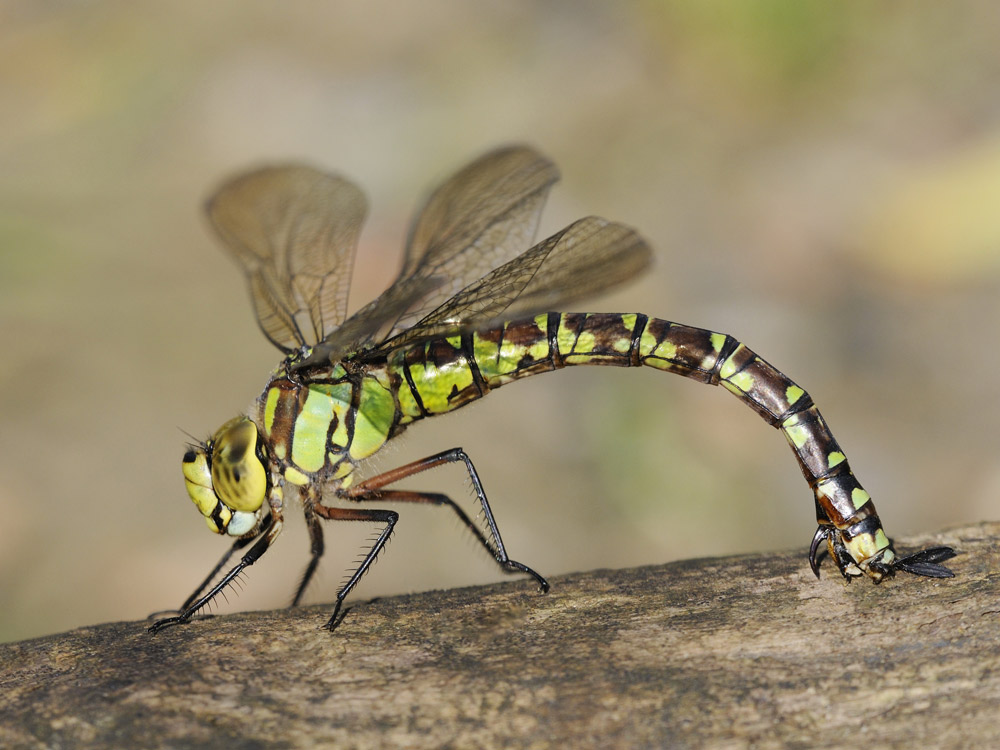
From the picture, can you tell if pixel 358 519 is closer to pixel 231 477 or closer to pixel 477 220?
pixel 231 477

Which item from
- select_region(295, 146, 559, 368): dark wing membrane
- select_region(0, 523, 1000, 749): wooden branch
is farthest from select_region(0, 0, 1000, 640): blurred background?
select_region(0, 523, 1000, 749): wooden branch

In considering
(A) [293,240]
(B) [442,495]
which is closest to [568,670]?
(B) [442,495]

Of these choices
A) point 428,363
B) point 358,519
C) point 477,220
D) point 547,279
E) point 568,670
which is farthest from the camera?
point 477,220

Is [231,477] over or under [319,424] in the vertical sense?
under

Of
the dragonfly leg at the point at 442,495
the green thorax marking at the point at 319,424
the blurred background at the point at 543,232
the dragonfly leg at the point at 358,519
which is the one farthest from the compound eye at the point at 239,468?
the blurred background at the point at 543,232

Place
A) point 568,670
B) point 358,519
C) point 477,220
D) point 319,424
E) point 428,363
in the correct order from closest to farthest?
1. point 568,670
2. point 358,519
3. point 319,424
4. point 428,363
5. point 477,220

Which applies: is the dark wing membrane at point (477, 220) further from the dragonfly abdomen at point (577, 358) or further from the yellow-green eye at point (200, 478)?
the yellow-green eye at point (200, 478)
